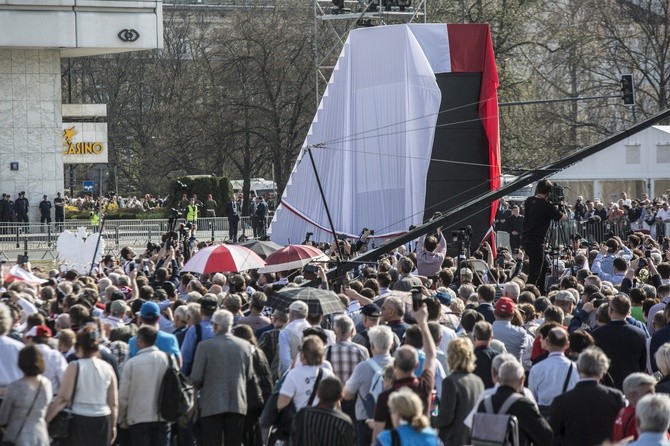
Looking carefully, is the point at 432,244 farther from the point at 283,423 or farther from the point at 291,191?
the point at 291,191

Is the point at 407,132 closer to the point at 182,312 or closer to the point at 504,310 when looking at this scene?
the point at 182,312

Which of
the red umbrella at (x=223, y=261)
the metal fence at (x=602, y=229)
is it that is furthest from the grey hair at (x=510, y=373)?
the metal fence at (x=602, y=229)

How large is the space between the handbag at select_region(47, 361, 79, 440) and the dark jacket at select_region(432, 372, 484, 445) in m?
2.76

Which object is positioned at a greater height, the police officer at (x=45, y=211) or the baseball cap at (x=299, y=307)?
the police officer at (x=45, y=211)

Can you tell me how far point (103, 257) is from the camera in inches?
942

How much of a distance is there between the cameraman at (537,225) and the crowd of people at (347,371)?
375cm

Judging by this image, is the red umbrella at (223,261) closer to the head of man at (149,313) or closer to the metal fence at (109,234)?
the head of man at (149,313)

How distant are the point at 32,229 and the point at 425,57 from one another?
14.0 metres

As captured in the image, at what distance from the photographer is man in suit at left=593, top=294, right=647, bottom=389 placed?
37.1 feet

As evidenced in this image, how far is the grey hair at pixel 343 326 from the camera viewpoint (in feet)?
34.2

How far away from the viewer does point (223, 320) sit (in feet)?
36.1

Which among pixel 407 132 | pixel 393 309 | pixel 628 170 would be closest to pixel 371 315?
pixel 393 309

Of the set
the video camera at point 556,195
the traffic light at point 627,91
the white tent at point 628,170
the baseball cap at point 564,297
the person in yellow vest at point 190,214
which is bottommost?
the baseball cap at point 564,297

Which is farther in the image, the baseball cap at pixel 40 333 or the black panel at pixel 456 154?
the black panel at pixel 456 154
